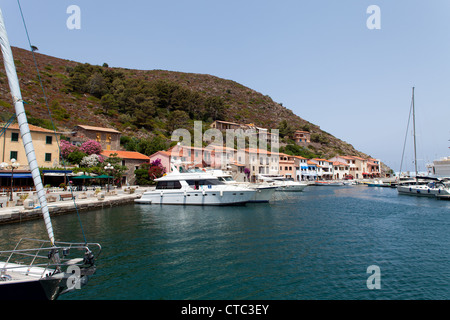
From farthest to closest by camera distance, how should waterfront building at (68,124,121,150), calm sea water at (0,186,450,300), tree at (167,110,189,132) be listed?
1. tree at (167,110,189,132)
2. waterfront building at (68,124,121,150)
3. calm sea water at (0,186,450,300)

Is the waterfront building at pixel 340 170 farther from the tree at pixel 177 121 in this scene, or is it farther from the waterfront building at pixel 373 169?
the tree at pixel 177 121

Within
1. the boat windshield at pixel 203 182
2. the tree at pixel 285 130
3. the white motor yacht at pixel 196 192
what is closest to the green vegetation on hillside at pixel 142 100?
the tree at pixel 285 130

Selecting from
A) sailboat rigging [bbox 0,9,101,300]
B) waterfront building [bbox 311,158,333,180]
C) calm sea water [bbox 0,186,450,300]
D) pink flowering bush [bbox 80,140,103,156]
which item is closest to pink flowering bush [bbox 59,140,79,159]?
pink flowering bush [bbox 80,140,103,156]

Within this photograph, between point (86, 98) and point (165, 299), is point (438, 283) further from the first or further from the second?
point (86, 98)

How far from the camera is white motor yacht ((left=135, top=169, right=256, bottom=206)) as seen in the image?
28.1 metres

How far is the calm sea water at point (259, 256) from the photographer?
28.1 feet

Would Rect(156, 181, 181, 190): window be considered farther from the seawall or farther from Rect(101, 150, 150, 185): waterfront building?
Rect(101, 150, 150, 185): waterfront building

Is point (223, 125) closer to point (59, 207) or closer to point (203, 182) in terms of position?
point (203, 182)

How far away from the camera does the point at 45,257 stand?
6.67 meters

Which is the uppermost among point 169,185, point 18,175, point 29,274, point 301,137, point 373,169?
point 301,137

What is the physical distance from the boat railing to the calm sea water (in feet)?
3.63

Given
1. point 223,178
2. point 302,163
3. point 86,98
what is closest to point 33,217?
point 223,178

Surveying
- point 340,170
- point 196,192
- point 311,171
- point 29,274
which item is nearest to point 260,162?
point 311,171

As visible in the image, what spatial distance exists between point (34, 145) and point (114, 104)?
4197 centimetres
